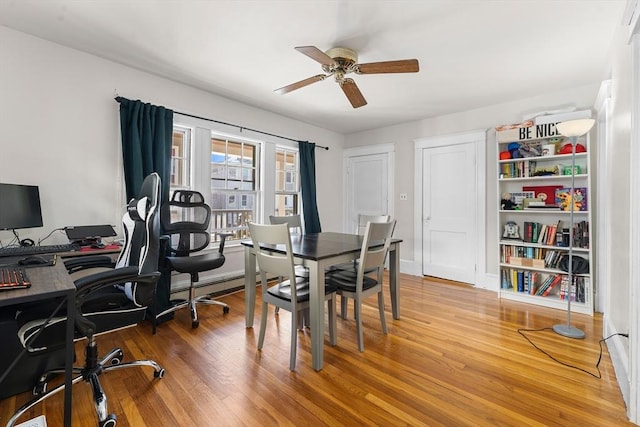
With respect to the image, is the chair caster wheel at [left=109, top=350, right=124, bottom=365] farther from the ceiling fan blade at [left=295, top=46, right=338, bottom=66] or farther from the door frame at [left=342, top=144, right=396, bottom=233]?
the door frame at [left=342, top=144, right=396, bottom=233]

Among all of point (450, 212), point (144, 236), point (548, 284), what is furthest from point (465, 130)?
point (144, 236)

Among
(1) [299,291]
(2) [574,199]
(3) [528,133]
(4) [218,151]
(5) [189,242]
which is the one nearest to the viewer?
(1) [299,291]

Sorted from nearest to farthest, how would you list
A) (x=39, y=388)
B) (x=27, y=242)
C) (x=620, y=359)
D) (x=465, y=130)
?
(x=39, y=388) → (x=620, y=359) → (x=27, y=242) → (x=465, y=130)

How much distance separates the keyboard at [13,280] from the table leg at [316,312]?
1.42 meters

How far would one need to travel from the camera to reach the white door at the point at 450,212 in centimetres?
404

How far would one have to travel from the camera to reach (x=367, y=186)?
5.18m

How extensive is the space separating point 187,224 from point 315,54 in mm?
1986

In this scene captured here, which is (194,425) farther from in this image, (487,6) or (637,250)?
(487,6)

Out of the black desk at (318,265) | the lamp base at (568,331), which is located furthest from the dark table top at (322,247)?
the lamp base at (568,331)

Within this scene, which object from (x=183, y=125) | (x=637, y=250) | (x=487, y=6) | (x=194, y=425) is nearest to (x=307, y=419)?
(x=194, y=425)

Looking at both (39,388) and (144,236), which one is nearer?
(39,388)

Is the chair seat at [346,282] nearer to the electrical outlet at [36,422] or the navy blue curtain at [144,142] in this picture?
the electrical outlet at [36,422]

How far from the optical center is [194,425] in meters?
1.47

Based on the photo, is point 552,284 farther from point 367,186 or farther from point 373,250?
point 367,186
